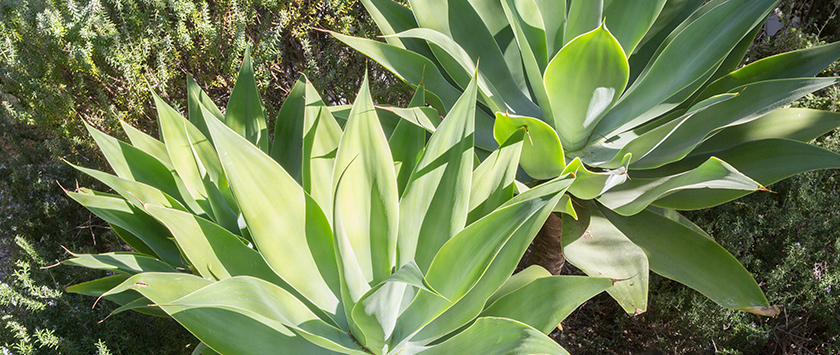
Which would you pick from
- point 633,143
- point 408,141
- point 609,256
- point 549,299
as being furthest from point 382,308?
point 633,143

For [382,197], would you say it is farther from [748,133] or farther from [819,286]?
[819,286]

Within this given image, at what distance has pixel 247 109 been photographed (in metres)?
1.36

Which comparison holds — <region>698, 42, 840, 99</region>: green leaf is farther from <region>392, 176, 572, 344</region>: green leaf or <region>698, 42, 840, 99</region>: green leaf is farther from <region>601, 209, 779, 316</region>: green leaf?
<region>392, 176, 572, 344</region>: green leaf

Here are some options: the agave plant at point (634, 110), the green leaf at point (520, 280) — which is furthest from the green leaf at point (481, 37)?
the green leaf at point (520, 280)

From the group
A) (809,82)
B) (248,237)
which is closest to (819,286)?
(809,82)

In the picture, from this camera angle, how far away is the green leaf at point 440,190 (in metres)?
0.92

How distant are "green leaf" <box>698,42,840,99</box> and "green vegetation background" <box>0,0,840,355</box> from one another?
73 cm

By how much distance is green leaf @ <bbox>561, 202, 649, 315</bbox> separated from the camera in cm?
102

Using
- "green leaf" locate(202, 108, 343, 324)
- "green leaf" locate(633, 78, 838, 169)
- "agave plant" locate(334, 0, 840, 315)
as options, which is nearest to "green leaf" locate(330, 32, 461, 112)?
"agave plant" locate(334, 0, 840, 315)

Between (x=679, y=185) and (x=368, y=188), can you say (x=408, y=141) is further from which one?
(x=679, y=185)

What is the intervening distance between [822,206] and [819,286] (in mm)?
318

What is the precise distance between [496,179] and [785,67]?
874 mm

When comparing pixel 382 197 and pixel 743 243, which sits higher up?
pixel 382 197

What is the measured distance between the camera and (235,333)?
0.81 metres
